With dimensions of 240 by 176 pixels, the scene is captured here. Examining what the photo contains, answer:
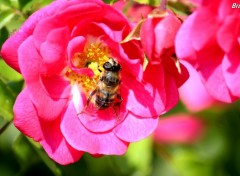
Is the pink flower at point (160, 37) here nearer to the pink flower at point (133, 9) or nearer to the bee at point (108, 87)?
the bee at point (108, 87)

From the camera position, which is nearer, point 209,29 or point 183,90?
point 209,29

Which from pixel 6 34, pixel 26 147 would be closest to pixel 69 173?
pixel 26 147

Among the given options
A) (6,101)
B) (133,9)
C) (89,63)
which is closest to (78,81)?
(89,63)

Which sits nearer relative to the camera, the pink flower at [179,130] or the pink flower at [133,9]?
the pink flower at [133,9]

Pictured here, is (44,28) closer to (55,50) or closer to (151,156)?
(55,50)

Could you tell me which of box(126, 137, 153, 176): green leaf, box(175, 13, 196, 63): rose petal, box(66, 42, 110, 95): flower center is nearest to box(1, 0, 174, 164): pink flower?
box(66, 42, 110, 95): flower center

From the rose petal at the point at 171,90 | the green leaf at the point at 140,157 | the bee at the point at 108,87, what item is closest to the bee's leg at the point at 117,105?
the bee at the point at 108,87

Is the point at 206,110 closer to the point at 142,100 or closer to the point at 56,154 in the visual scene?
the point at 142,100

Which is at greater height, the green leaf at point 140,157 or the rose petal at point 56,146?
the rose petal at point 56,146
